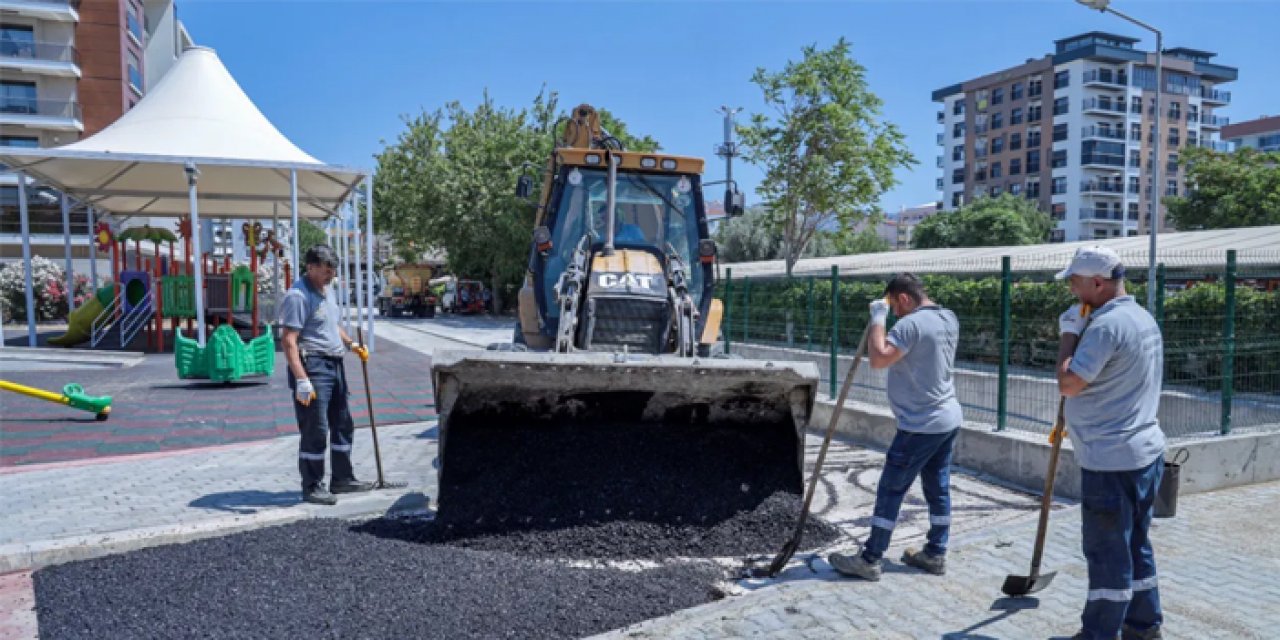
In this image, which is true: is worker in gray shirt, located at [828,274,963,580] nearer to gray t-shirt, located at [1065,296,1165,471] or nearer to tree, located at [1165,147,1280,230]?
gray t-shirt, located at [1065,296,1165,471]

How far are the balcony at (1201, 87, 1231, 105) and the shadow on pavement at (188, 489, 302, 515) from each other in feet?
309

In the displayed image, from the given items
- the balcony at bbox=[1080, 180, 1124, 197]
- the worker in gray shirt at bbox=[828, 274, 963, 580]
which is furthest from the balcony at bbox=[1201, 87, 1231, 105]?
the worker in gray shirt at bbox=[828, 274, 963, 580]

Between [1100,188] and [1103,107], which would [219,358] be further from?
[1103,107]

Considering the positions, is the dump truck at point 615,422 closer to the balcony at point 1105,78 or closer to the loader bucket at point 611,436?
the loader bucket at point 611,436

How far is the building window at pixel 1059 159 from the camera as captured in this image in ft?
236

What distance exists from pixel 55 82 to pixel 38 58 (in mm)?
1312

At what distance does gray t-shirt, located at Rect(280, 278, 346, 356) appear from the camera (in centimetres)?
573

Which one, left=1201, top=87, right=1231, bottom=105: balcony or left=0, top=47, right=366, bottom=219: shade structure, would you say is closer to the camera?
left=0, top=47, right=366, bottom=219: shade structure

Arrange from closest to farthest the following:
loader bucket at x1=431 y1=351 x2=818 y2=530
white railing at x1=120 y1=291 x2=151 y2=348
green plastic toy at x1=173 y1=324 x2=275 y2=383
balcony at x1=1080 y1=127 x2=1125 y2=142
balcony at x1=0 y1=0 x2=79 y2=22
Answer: loader bucket at x1=431 y1=351 x2=818 y2=530 → green plastic toy at x1=173 y1=324 x2=275 y2=383 → white railing at x1=120 y1=291 x2=151 y2=348 → balcony at x1=0 y1=0 x2=79 y2=22 → balcony at x1=1080 y1=127 x2=1125 y2=142

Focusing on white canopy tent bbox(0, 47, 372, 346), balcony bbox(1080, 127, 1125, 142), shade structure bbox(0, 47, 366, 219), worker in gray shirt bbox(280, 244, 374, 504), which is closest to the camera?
worker in gray shirt bbox(280, 244, 374, 504)

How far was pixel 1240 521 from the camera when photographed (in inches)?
224

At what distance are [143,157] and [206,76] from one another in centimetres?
419

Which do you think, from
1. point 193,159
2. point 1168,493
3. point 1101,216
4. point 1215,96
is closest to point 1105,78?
point 1101,216

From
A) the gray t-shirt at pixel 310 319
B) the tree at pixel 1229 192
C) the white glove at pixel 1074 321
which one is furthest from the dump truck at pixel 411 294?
the white glove at pixel 1074 321
